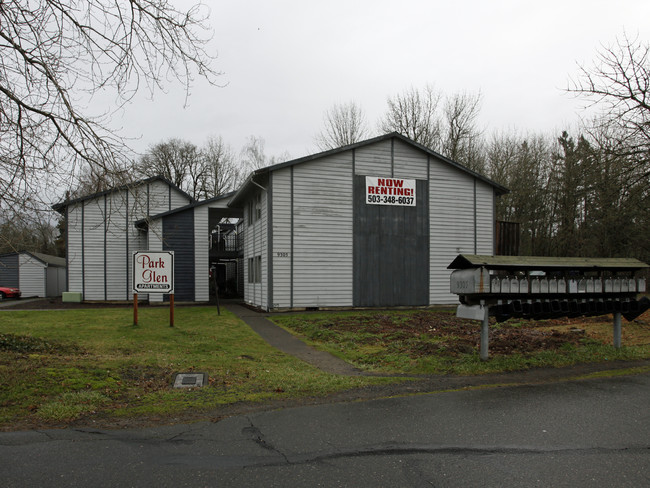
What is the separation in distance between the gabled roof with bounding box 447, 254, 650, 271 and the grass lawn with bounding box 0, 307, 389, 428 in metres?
2.53

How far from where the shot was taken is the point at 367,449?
173 inches

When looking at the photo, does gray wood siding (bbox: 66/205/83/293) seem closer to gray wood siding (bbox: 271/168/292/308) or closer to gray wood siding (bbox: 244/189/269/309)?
gray wood siding (bbox: 244/189/269/309)

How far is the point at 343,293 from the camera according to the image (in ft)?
64.2

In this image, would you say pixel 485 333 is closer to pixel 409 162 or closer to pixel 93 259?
pixel 409 162

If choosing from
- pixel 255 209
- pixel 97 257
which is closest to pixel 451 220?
pixel 255 209

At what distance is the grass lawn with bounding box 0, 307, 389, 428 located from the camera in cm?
568

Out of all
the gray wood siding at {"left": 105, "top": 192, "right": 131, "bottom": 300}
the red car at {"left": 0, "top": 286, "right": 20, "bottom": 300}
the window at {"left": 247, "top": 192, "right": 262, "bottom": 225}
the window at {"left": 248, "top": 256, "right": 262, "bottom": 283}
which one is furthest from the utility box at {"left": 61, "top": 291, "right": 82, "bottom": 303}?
the red car at {"left": 0, "top": 286, "right": 20, "bottom": 300}

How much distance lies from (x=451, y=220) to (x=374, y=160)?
435 centimetres

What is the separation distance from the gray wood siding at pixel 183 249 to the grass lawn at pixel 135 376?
43.1 feet

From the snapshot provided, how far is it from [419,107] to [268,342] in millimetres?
31471

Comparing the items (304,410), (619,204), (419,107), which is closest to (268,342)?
(304,410)

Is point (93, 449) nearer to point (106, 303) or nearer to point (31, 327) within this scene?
point (31, 327)

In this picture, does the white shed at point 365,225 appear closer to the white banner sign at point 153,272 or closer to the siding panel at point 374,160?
the siding panel at point 374,160

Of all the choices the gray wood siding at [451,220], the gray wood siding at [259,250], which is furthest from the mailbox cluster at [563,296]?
the gray wood siding at [259,250]
